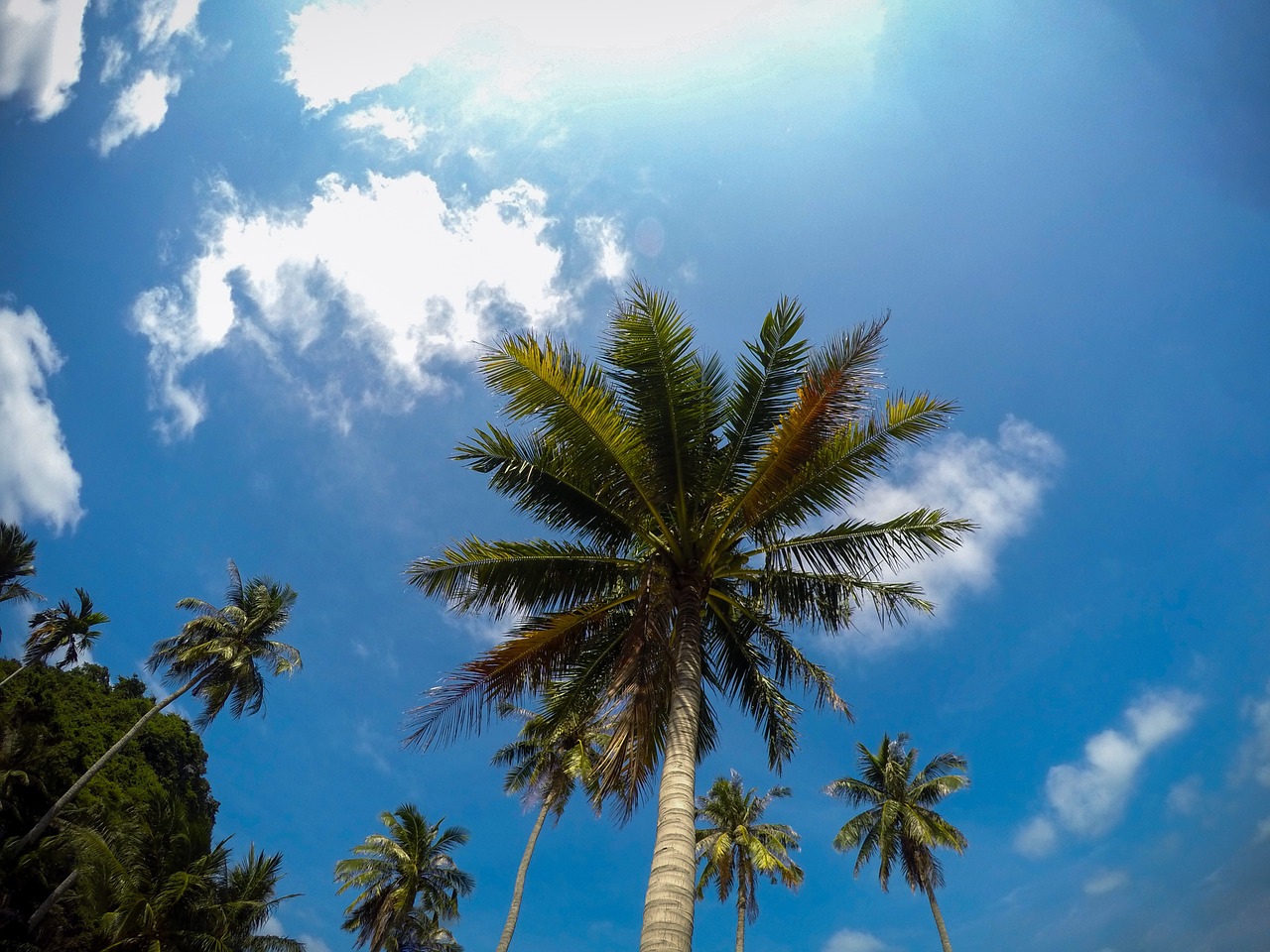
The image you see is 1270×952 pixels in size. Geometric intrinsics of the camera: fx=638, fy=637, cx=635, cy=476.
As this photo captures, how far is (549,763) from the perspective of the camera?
12609mm

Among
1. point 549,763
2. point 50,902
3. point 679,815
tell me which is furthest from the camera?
point 50,902

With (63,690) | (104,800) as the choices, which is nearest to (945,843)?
(104,800)

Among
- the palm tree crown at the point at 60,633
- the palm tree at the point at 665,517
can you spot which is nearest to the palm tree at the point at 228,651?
the palm tree crown at the point at 60,633

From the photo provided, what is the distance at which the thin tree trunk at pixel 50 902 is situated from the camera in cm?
2158

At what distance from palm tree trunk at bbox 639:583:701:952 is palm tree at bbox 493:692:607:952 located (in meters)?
1.26

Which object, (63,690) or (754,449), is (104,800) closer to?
(63,690)

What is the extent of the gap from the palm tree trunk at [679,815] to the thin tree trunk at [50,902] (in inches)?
986

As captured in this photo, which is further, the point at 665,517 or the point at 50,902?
the point at 50,902

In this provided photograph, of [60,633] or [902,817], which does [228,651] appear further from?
[902,817]

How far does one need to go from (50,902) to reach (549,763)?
2316cm

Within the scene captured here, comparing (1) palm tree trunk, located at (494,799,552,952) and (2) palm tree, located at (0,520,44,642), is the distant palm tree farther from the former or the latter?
(2) palm tree, located at (0,520,44,642)

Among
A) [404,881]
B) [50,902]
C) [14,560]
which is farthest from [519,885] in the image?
[14,560]

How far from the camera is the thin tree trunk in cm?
2158

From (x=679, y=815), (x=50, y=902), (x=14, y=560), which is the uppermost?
(x=14, y=560)
